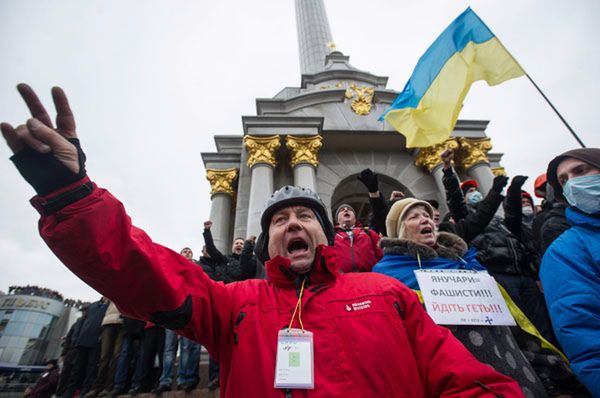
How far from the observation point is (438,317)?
2174mm

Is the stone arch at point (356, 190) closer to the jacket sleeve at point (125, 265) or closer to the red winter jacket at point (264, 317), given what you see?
the red winter jacket at point (264, 317)

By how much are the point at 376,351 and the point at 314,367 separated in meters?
0.31

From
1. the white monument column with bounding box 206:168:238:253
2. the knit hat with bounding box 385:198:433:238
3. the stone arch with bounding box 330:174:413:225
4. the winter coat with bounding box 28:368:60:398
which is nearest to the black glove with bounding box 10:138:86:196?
the knit hat with bounding box 385:198:433:238

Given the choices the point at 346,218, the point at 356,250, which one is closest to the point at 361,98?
the point at 346,218

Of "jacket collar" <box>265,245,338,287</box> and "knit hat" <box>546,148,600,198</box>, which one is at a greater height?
"knit hat" <box>546,148,600,198</box>

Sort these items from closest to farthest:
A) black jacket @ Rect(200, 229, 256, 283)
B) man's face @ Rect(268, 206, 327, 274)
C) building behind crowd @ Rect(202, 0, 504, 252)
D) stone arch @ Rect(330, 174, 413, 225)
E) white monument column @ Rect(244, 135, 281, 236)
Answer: man's face @ Rect(268, 206, 327, 274) → black jacket @ Rect(200, 229, 256, 283) → white monument column @ Rect(244, 135, 281, 236) → building behind crowd @ Rect(202, 0, 504, 252) → stone arch @ Rect(330, 174, 413, 225)

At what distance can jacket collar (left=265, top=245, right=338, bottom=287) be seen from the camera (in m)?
1.77

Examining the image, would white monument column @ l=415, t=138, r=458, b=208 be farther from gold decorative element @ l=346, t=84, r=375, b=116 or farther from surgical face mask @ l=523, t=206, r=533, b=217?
surgical face mask @ l=523, t=206, r=533, b=217

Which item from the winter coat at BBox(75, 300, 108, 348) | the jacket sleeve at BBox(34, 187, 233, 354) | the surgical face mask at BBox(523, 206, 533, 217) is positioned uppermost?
the surgical face mask at BBox(523, 206, 533, 217)

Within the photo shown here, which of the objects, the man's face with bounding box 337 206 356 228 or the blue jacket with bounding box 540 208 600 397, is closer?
the blue jacket with bounding box 540 208 600 397

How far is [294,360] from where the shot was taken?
131 cm

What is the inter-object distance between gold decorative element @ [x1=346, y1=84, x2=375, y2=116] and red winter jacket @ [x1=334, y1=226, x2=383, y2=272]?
8.55 metres

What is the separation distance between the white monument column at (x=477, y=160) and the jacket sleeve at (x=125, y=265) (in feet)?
35.4

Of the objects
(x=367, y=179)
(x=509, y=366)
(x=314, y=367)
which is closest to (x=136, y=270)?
(x=314, y=367)
